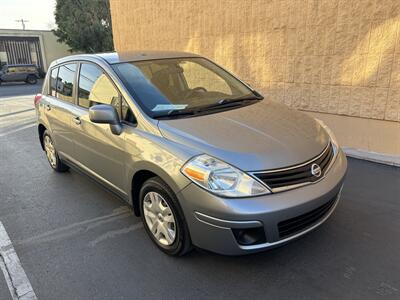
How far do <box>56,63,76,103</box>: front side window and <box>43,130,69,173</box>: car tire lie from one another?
0.82 meters

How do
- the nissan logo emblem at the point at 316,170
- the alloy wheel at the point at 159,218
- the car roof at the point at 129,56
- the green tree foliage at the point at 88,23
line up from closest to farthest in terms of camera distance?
the nissan logo emblem at the point at 316,170, the alloy wheel at the point at 159,218, the car roof at the point at 129,56, the green tree foliage at the point at 88,23

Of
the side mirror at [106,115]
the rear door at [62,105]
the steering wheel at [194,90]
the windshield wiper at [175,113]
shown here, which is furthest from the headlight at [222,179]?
the rear door at [62,105]

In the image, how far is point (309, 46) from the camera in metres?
5.85

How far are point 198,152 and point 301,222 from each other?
3.02 feet

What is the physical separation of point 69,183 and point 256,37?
4.36 metres

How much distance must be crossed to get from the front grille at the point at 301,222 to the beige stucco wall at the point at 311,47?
2977mm

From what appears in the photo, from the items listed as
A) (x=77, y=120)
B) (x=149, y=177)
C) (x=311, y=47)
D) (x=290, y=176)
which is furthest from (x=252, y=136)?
(x=311, y=47)

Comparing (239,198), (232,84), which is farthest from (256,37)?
(239,198)

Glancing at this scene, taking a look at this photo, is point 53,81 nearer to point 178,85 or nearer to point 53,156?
point 53,156

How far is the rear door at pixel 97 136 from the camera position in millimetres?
3283

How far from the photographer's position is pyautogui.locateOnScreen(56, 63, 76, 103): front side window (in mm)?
4172

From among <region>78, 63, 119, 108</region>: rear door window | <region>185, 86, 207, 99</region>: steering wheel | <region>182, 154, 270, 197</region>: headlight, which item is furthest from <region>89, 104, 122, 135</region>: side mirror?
<region>182, 154, 270, 197</region>: headlight

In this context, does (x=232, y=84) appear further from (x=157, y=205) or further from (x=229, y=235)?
(x=229, y=235)

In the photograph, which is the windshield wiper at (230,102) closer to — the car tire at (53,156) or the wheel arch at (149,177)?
the wheel arch at (149,177)
